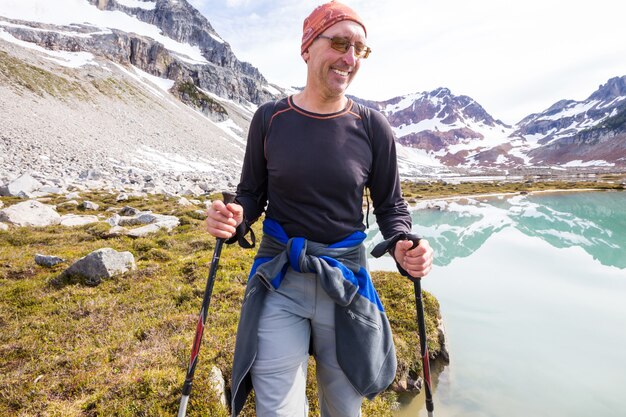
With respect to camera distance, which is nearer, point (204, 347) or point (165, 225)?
point (204, 347)

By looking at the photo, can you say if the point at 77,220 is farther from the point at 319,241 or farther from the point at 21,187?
the point at 319,241

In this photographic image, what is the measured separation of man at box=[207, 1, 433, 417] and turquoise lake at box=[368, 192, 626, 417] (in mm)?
4429

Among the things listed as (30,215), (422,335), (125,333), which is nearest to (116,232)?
(30,215)

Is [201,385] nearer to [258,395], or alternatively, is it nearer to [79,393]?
[79,393]

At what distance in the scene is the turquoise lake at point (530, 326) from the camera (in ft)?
23.0

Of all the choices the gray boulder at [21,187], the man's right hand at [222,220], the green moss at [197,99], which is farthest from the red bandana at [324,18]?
the green moss at [197,99]

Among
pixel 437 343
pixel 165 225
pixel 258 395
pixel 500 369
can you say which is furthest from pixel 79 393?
pixel 165 225

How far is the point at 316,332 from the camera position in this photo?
3.00m

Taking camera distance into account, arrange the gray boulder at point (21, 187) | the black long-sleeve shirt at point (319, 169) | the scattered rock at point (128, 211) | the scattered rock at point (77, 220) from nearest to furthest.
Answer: the black long-sleeve shirt at point (319, 169) → the scattered rock at point (77, 220) → the scattered rock at point (128, 211) → the gray boulder at point (21, 187)

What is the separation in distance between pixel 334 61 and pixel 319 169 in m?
1.07

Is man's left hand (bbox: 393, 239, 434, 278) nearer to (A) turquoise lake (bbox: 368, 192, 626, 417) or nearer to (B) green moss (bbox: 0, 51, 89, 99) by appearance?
(A) turquoise lake (bbox: 368, 192, 626, 417)

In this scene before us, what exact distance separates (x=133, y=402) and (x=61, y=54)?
507ft

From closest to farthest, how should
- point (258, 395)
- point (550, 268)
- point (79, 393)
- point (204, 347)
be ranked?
point (258, 395) → point (79, 393) → point (204, 347) → point (550, 268)

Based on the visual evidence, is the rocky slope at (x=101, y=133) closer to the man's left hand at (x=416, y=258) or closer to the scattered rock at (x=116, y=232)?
the scattered rock at (x=116, y=232)
